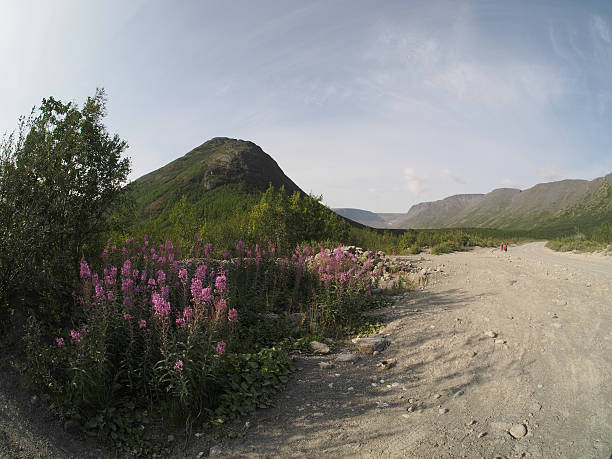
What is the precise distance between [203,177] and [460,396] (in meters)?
65.9

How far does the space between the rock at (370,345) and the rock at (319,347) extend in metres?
0.55

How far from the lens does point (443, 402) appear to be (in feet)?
12.4

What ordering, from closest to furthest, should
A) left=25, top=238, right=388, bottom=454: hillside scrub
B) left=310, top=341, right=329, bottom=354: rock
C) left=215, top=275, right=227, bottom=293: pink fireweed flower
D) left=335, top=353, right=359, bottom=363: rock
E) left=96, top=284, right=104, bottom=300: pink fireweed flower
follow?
left=25, top=238, right=388, bottom=454: hillside scrub
left=96, top=284, right=104, bottom=300: pink fireweed flower
left=215, top=275, right=227, bottom=293: pink fireweed flower
left=335, top=353, right=359, bottom=363: rock
left=310, top=341, right=329, bottom=354: rock

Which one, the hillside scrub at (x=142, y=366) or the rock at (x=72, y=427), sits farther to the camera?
the hillside scrub at (x=142, y=366)

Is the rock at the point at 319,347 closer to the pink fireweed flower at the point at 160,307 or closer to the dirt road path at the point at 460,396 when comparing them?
the dirt road path at the point at 460,396

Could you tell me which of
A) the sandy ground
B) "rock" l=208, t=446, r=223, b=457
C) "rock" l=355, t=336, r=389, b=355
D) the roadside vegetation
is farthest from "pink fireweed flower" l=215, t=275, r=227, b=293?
"rock" l=355, t=336, r=389, b=355

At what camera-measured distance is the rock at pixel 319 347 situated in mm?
5254

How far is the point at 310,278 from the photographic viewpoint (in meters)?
8.72

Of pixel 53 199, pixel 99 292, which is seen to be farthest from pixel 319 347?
pixel 53 199

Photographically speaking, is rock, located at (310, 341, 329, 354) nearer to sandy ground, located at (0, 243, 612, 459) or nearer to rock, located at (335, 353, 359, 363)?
sandy ground, located at (0, 243, 612, 459)

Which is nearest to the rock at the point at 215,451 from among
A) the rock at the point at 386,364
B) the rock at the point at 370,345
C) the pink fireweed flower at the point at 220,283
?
the pink fireweed flower at the point at 220,283

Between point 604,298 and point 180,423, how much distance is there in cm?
955

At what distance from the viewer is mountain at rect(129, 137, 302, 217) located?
56.3 meters

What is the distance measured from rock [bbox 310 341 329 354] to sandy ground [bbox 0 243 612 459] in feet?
0.42
